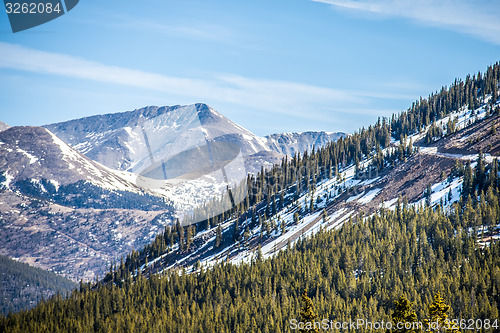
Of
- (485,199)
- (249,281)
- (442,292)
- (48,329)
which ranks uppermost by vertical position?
(485,199)

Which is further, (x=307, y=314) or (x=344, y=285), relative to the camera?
(x=344, y=285)

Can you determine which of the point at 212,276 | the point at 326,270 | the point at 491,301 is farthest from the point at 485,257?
the point at 212,276

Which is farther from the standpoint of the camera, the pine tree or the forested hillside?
the forested hillside

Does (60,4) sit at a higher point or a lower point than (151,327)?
higher

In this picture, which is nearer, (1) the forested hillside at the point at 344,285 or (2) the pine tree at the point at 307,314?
(2) the pine tree at the point at 307,314

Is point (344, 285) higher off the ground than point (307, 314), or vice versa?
point (307, 314)

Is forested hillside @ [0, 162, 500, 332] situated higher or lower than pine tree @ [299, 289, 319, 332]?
lower

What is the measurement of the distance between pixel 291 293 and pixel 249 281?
20.4m

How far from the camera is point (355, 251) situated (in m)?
181

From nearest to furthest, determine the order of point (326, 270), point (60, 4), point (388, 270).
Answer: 1. point (60, 4)
2. point (388, 270)
3. point (326, 270)

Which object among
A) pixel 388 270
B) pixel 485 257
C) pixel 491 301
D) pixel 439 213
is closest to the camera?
pixel 491 301

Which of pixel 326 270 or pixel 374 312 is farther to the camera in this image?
pixel 326 270

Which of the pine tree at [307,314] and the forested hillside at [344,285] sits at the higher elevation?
the pine tree at [307,314]

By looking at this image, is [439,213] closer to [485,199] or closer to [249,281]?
[485,199]
